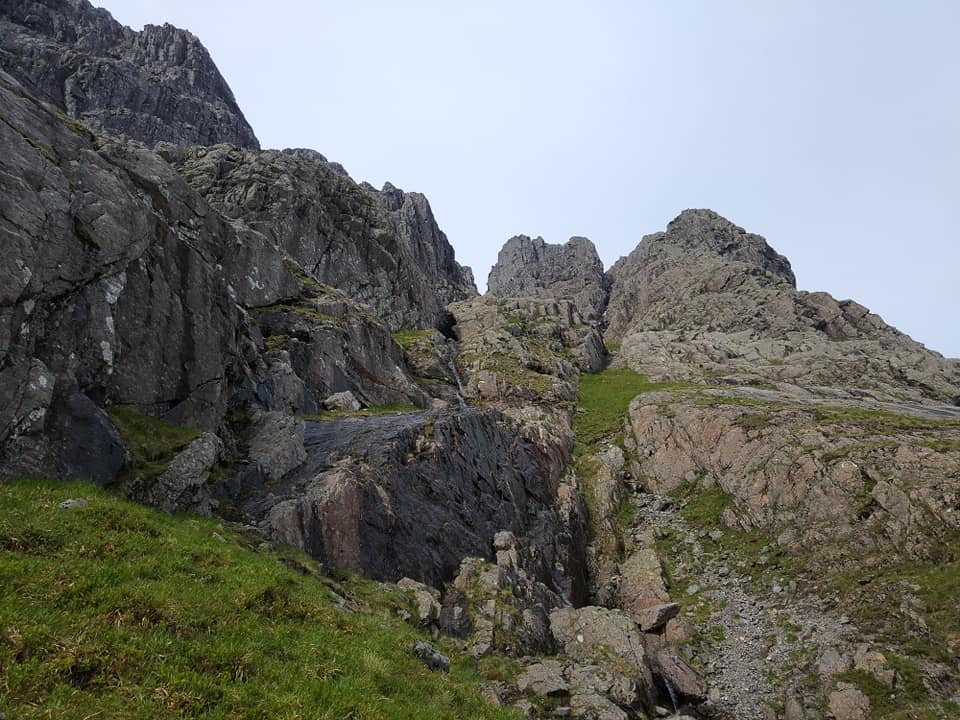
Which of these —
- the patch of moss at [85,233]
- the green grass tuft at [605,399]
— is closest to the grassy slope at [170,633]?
the patch of moss at [85,233]

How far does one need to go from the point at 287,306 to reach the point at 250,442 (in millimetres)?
25317

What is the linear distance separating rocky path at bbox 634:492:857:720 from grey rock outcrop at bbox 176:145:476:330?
206 feet

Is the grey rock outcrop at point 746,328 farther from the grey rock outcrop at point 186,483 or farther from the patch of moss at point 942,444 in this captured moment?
the grey rock outcrop at point 186,483

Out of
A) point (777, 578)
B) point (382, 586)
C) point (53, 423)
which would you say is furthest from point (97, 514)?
point (777, 578)

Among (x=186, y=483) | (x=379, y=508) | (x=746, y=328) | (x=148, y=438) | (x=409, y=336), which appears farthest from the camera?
(x=746, y=328)

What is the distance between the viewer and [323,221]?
304ft

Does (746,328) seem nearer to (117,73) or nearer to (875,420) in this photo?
(875,420)

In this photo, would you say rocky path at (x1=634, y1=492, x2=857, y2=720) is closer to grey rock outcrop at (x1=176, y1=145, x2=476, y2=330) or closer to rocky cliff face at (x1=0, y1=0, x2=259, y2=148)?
grey rock outcrop at (x1=176, y1=145, x2=476, y2=330)

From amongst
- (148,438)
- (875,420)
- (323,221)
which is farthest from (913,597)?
(323,221)

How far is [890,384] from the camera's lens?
82562 millimetres

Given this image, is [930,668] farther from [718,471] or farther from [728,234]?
[728,234]

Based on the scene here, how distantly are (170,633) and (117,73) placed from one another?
19043 centimetres

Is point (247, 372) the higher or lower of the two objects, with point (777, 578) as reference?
higher

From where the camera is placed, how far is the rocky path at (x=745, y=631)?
28.1 metres
